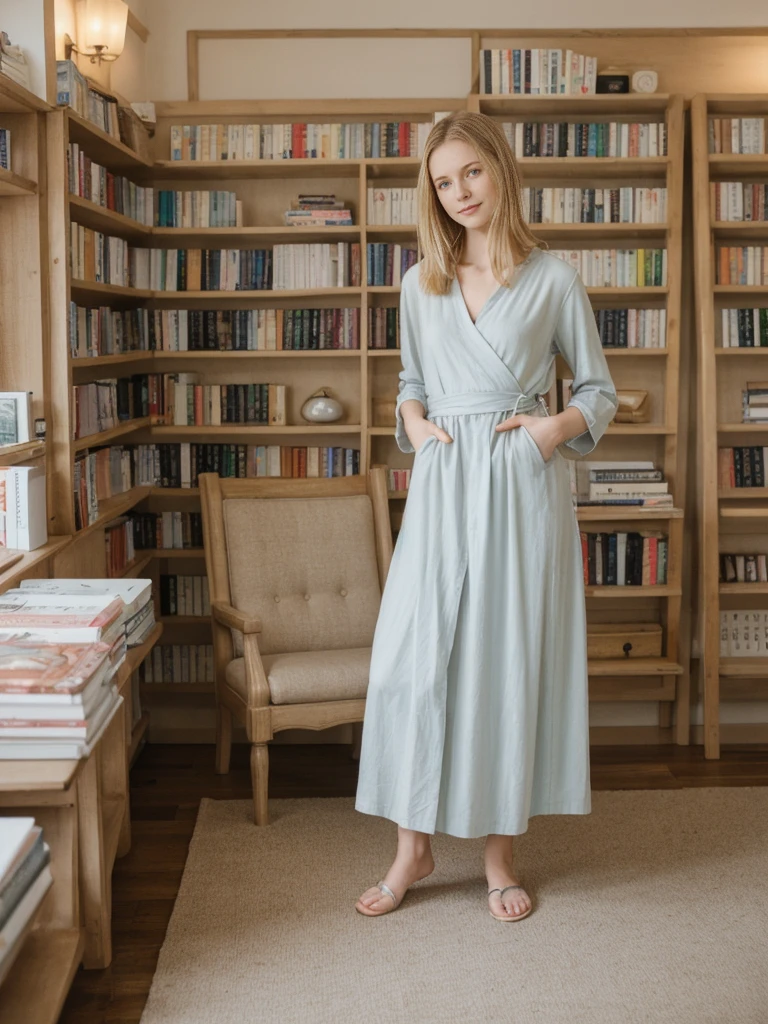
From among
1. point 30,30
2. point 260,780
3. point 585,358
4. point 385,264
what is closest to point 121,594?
point 260,780

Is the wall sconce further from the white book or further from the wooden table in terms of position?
the wooden table

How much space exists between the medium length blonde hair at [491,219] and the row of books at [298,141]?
1316 millimetres

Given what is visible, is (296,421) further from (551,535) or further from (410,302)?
(551,535)

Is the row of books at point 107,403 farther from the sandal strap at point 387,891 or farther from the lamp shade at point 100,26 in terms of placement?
the sandal strap at point 387,891

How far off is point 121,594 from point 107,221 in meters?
1.34

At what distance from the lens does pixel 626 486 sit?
3.93 metres

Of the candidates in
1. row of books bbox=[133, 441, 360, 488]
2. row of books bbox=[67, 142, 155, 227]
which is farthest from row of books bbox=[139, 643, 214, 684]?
row of books bbox=[67, 142, 155, 227]

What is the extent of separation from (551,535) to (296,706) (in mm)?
1030

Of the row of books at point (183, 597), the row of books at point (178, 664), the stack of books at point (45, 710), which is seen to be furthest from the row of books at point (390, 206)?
the stack of books at point (45, 710)

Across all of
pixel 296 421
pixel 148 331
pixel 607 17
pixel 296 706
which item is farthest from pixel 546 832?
pixel 607 17

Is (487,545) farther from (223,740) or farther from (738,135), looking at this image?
(738,135)

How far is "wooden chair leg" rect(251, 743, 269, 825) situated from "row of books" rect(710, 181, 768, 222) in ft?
7.66

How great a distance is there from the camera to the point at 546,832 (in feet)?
10.5

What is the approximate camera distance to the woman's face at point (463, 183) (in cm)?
249
